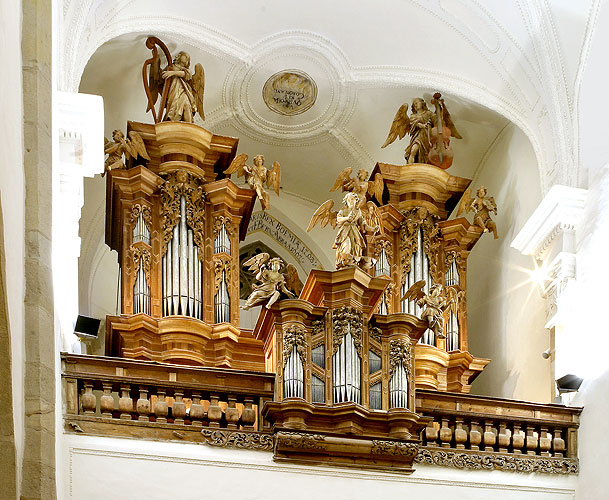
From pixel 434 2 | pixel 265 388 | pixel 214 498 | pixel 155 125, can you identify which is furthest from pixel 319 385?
pixel 434 2

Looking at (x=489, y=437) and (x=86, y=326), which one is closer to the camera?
(x=86, y=326)

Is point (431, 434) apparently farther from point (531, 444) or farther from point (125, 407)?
point (125, 407)

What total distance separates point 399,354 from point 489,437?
39.1 inches

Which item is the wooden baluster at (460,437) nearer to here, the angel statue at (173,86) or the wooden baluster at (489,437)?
the wooden baluster at (489,437)

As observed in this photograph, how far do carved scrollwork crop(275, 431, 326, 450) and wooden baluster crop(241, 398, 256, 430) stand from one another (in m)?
0.28

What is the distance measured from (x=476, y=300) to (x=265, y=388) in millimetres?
4006

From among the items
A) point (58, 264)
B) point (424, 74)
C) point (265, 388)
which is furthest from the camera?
point (424, 74)

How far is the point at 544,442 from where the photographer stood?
12.7 m

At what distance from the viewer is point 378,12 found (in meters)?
14.7

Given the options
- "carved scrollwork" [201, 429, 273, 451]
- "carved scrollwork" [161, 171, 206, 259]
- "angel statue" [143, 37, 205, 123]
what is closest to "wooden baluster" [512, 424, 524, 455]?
"carved scrollwork" [201, 429, 273, 451]

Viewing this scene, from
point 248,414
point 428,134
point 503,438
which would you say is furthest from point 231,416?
point 428,134

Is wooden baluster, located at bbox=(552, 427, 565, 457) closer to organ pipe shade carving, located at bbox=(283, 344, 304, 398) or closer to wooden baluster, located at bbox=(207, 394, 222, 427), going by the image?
organ pipe shade carving, located at bbox=(283, 344, 304, 398)

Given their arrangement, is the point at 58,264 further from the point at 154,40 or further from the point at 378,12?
the point at 378,12

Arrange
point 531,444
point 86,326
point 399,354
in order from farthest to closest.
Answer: point 531,444
point 399,354
point 86,326
